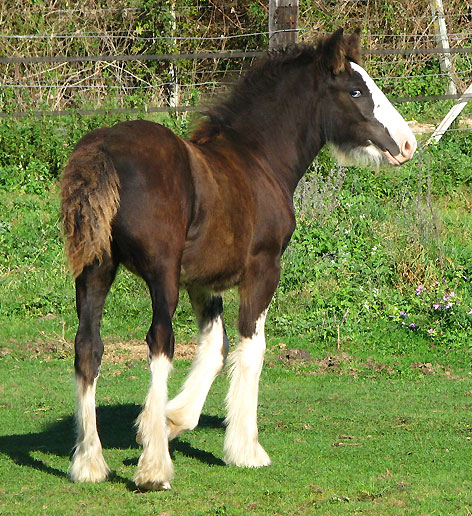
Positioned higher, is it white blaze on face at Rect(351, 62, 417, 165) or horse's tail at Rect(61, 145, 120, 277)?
white blaze on face at Rect(351, 62, 417, 165)

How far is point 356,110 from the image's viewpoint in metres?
6.80

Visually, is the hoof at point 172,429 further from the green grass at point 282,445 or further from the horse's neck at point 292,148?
the horse's neck at point 292,148

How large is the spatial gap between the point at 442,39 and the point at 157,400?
42.9 feet

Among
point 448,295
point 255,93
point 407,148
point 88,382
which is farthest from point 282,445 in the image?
point 448,295

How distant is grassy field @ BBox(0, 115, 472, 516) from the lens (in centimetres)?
546

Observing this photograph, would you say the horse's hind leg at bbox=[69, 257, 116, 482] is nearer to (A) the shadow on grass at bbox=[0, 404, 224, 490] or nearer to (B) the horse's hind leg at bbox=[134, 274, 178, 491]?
(A) the shadow on grass at bbox=[0, 404, 224, 490]

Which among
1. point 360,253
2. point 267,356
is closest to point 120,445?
point 267,356

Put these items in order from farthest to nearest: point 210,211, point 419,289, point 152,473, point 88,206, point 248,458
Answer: point 419,289, point 248,458, point 210,211, point 152,473, point 88,206

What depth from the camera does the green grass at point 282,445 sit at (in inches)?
206

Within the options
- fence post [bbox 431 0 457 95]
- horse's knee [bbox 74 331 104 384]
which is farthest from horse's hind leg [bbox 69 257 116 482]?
fence post [bbox 431 0 457 95]

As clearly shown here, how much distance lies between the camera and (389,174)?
13859 millimetres

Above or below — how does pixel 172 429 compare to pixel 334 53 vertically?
below

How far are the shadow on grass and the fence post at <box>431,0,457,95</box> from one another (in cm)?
1076

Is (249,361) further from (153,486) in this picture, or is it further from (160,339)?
(153,486)
